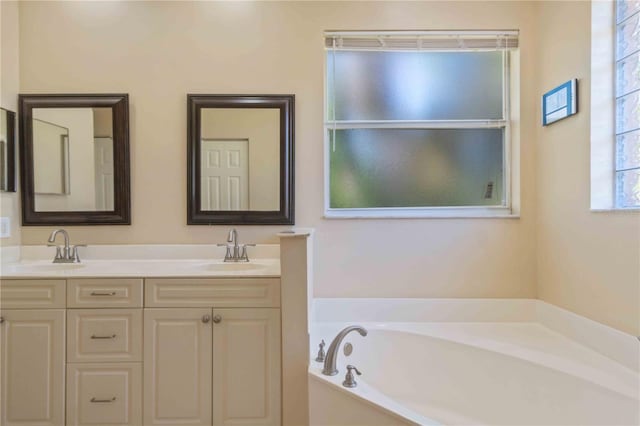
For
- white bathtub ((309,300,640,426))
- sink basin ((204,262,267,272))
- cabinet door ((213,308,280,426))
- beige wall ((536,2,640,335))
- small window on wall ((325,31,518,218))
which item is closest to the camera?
white bathtub ((309,300,640,426))

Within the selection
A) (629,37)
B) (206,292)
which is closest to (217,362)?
(206,292)

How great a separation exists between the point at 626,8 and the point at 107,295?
281cm

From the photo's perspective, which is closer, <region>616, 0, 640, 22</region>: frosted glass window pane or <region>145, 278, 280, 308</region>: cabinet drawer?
<region>616, 0, 640, 22</region>: frosted glass window pane

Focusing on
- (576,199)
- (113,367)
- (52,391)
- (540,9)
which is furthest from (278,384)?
(540,9)

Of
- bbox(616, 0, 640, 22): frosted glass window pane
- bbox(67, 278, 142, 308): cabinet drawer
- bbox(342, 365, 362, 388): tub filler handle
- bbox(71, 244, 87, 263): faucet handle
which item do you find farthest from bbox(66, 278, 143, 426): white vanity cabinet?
bbox(616, 0, 640, 22): frosted glass window pane

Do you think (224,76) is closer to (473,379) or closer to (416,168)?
(416,168)

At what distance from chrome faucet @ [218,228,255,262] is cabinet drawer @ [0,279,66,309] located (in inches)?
32.3

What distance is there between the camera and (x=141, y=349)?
5.61 feet

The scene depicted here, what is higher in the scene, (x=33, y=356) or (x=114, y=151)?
(x=114, y=151)

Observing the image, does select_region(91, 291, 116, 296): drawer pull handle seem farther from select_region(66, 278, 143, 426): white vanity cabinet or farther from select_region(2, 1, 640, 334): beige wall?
select_region(2, 1, 640, 334): beige wall

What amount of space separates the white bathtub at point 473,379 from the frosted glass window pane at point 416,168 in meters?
0.78

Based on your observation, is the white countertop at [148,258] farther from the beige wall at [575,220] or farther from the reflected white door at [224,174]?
the beige wall at [575,220]

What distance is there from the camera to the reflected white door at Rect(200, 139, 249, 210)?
86.4 inches

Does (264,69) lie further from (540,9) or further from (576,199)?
(576,199)
